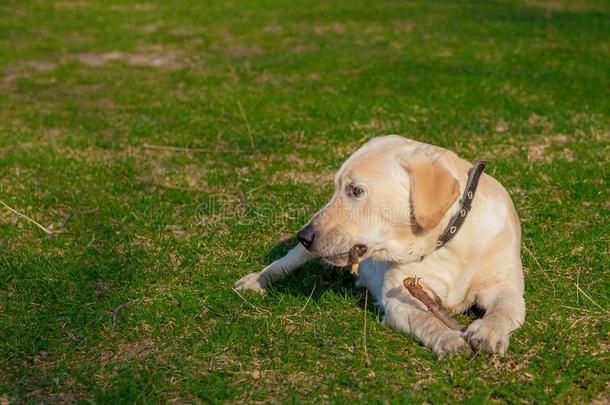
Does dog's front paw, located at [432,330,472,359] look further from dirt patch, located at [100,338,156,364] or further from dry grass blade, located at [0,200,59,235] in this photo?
dry grass blade, located at [0,200,59,235]

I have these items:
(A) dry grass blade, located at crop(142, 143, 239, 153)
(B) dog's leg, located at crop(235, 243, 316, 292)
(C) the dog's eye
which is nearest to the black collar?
(C) the dog's eye

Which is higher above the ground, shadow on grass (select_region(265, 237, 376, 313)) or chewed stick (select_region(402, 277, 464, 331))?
chewed stick (select_region(402, 277, 464, 331))

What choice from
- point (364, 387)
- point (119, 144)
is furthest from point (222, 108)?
point (364, 387)

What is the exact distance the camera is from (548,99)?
31.0 feet

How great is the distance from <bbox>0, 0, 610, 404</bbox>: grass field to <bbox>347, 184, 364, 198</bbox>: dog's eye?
750mm

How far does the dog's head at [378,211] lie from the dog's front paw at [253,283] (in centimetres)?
90

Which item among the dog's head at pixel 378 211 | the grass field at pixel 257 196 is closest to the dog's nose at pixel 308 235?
the dog's head at pixel 378 211

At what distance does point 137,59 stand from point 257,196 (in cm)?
696

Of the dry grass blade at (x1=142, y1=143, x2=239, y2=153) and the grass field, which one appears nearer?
the grass field

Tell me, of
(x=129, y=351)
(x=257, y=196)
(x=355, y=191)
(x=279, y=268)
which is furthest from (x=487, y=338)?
(x=257, y=196)

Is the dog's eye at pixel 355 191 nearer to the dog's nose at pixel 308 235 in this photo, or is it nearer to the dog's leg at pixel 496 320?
the dog's nose at pixel 308 235

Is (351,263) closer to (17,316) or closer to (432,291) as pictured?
(432,291)

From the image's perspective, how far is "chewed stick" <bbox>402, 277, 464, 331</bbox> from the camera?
417 centimetres

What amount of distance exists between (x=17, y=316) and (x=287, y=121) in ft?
15.3
